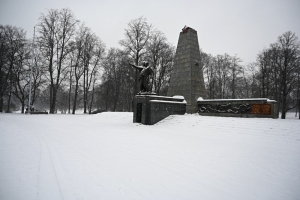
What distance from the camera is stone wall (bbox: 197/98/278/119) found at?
9953mm

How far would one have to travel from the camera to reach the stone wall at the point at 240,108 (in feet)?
32.7

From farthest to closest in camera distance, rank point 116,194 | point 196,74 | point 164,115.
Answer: point 196,74 → point 164,115 → point 116,194

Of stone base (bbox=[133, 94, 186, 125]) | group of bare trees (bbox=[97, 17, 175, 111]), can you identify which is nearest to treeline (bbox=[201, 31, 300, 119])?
group of bare trees (bbox=[97, 17, 175, 111])

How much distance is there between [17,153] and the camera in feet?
13.5

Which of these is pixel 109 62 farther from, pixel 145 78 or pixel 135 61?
pixel 145 78

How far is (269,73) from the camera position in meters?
22.3

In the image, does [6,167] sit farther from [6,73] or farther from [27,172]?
[6,73]

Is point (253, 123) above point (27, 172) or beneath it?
above

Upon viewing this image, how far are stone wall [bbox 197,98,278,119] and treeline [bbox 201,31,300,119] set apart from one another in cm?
1125

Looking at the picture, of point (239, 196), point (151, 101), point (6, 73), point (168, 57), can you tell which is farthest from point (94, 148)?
point (6, 73)

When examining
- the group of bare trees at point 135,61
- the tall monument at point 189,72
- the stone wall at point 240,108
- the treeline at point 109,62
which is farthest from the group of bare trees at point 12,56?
the stone wall at point 240,108

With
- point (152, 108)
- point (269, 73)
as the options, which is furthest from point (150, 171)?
point (269, 73)

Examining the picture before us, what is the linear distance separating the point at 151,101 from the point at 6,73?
908 inches

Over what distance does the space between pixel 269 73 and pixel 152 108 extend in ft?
66.9
